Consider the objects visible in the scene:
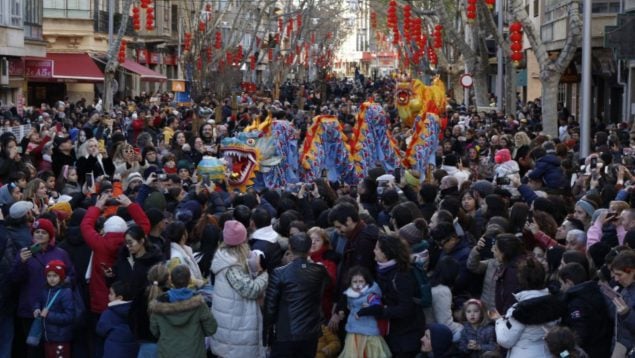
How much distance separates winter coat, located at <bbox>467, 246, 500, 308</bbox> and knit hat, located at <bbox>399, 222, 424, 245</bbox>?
1.36 feet

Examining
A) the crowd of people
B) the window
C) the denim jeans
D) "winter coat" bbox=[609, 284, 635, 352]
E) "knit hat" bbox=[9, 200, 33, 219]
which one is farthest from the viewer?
the window

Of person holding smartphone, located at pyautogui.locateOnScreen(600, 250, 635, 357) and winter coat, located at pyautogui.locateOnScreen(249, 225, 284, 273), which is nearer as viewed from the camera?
person holding smartphone, located at pyautogui.locateOnScreen(600, 250, 635, 357)

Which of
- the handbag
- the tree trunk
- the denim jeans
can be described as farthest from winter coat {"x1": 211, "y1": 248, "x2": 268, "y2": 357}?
the tree trunk

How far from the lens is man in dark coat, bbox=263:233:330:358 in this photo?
940cm

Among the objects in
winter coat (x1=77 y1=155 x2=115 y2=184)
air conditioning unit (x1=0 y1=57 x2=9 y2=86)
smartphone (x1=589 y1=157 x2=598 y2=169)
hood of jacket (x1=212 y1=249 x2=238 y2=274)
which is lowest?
hood of jacket (x1=212 y1=249 x2=238 y2=274)

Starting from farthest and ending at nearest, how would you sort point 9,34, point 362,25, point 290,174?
1. point 362,25
2. point 9,34
3. point 290,174

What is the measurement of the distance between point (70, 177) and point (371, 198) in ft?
13.1

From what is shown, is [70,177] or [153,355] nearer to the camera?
[153,355]

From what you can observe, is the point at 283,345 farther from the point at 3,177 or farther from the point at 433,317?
the point at 3,177

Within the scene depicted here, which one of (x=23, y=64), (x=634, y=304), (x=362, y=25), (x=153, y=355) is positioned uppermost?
(x=362, y=25)

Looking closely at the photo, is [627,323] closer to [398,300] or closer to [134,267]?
[398,300]

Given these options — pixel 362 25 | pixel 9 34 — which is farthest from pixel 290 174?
pixel 362 25

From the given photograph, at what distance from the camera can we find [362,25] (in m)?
158

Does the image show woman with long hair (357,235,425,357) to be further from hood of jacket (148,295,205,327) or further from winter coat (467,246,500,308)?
hood of jacket (148,295,205,327)
